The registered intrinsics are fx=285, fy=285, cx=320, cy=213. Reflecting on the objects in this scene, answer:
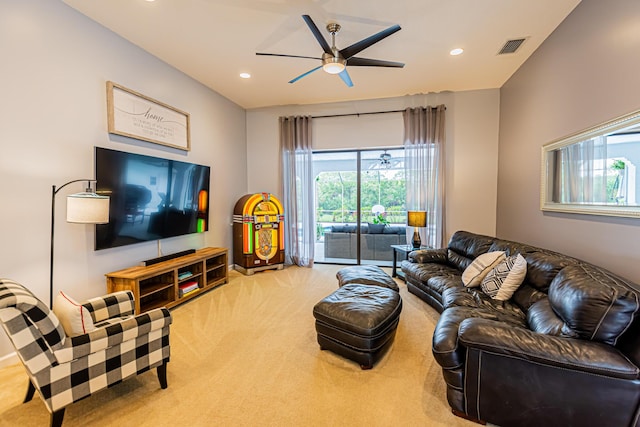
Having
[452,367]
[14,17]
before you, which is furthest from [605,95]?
[14,17]

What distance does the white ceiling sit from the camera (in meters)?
2.75

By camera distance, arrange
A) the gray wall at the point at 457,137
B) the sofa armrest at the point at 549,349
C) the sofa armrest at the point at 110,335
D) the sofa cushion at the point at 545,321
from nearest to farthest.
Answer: the sofa armrest at the point at 549,349 → the sofa armrest at the point at 110,335 → the sofa cushion at the point at 545,321 → the gray wall at the point at 457,137

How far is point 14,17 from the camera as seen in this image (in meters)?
2.34

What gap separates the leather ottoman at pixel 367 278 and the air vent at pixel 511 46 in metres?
3.15

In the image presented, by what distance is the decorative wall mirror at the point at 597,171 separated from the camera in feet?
6.91

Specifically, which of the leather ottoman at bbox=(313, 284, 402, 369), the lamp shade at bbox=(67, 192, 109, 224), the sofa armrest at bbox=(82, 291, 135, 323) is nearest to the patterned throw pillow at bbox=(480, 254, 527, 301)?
the leather ottoman at bbox=(313, 284, 402, 369)

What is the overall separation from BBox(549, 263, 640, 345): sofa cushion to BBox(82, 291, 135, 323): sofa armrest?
123 inches

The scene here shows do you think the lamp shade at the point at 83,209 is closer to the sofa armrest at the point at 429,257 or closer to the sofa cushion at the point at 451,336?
the sofa cushion at the point at 451,336

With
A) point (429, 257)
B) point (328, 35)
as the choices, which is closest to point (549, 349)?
point (429, 257)

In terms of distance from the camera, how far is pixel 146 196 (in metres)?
3.44

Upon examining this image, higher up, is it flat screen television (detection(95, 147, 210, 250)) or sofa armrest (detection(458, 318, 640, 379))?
flat screen television (detection(95, 147, 210, 250))

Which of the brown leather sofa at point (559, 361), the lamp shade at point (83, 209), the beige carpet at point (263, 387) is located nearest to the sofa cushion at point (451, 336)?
the brown leather sofa at point (559, 361)

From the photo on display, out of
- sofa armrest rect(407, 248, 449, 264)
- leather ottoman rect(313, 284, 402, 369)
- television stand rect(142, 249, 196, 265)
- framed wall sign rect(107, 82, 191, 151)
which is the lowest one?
leather ottoman rect(313, 284, 402, 369)

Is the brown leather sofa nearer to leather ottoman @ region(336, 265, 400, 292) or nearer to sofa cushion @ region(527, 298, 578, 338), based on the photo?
sofa cushion @ region(527, 298, 578, 338)
